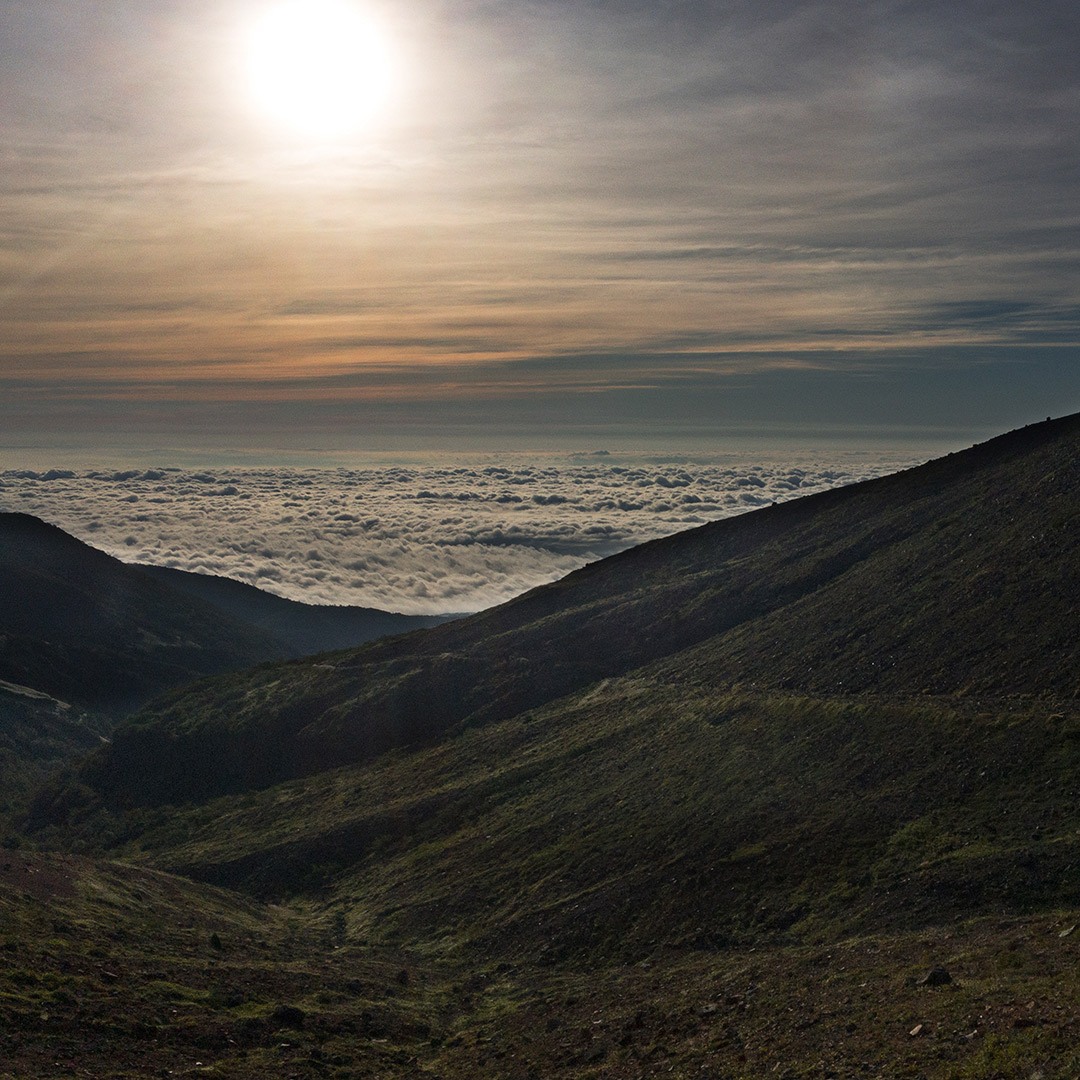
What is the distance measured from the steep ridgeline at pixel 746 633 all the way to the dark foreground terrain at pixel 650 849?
Answer: 394 mm

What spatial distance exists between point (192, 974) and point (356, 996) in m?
6.13

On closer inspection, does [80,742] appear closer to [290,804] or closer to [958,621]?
[290,804]

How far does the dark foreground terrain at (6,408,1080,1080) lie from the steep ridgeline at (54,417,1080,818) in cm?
39

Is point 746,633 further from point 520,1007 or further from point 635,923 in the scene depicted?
point 520,1007

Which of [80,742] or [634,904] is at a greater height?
[634,904]

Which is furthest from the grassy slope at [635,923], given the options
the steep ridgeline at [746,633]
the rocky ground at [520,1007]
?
the steep ridgeline at [746,633]

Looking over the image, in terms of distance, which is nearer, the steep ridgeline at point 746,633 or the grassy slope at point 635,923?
the grassy slope at point 635,923

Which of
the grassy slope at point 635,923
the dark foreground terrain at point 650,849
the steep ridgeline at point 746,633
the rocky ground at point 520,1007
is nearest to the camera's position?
the rocky ground at point 520,1007

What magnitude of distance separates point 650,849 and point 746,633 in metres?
33.6

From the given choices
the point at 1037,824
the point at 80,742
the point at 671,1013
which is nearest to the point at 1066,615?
the point at 1037,824

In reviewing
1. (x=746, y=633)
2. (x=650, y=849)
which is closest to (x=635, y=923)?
(x=650, y=849)

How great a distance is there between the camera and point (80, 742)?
14175 centimetres

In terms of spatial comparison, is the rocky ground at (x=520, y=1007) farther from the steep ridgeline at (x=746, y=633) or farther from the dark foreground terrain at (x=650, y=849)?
the steep ridgeline at (x=746, y=633)

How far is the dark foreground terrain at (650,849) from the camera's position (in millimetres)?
24109
